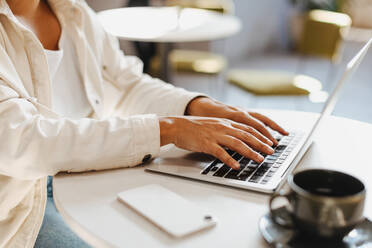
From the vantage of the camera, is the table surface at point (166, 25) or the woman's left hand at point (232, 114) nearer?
the woman's left hand at point (232, 114)

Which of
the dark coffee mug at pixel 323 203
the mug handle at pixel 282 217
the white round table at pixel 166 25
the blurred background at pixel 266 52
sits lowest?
the blurred background at pixel 266 52

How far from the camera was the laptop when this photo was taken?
802mm

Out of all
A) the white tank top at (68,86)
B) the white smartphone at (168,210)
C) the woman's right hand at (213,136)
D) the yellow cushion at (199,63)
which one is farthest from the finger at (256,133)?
the yellow cushion at (199,63)

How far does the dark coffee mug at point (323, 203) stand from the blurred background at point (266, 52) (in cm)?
189

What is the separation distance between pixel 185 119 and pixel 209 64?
239 cm

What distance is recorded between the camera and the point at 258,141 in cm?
92

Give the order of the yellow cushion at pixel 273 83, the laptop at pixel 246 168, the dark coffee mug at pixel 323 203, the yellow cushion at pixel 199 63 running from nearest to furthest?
the dark coffee mug at pixel 323 203, the laptop at pixel 246 168, the yellow cushion at pixel 273 83, the yellow cushion at pixel 199 63

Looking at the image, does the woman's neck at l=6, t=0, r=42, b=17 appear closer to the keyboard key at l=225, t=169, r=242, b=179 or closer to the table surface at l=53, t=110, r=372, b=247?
the table surface at l=53, t=110, r=372, b=247

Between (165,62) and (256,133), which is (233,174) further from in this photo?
(165,62)

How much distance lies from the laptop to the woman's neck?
0.53 meters

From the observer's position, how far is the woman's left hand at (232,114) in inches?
39.7

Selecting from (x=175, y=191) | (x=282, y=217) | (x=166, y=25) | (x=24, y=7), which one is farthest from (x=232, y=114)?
(x=166, y=25)

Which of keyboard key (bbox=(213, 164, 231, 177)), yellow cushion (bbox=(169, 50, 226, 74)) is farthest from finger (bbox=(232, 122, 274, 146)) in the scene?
yellow cushion (bbox=(169, 50, 226, 74))

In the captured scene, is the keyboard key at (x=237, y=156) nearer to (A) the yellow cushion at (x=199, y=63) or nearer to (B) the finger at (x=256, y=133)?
(B) the finger at (x=256, y=133)
